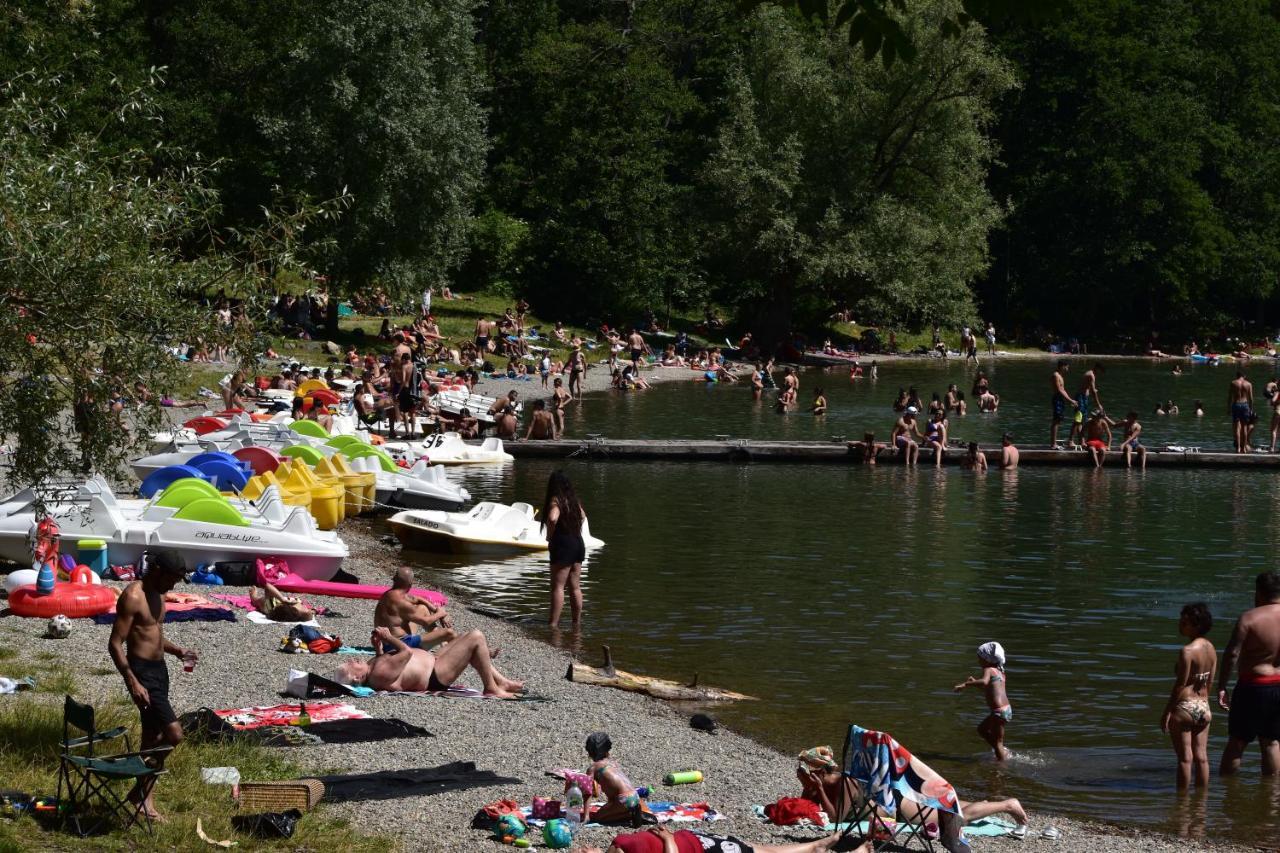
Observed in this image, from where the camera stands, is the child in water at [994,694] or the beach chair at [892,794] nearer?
the beach chair at [892,794]

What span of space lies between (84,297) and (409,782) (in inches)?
154

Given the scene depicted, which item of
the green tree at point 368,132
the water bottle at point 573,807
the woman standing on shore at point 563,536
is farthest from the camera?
the green tree at point 368,132

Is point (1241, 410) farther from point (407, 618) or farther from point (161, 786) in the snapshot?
point (161, 786)

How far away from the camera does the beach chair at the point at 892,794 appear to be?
10.5 metres

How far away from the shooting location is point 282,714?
12703mm

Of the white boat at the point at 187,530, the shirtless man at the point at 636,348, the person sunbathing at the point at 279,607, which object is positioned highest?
the shirtless man at the point at 636,348

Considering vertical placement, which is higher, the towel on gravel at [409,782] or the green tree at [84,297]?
the green tree at [84,297]

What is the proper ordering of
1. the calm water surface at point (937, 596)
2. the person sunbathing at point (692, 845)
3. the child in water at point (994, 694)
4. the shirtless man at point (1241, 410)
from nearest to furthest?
the person sunbathing at point (692, 845)
the child in water at point (994, 694)
the calm water surface at point (937, 596)
the shirtless man at point (1241, 410)

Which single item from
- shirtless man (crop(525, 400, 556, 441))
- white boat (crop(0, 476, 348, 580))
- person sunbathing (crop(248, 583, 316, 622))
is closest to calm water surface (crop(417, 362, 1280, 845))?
shirtless man (crop(525, 400, 556, 441))

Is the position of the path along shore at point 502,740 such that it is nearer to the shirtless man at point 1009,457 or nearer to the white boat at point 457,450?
the white boat at point 457,450

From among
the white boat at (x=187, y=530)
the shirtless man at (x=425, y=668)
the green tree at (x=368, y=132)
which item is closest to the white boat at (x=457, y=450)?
the white boat at (x=187, y=530)

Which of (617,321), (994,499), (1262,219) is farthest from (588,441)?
(1262,219)

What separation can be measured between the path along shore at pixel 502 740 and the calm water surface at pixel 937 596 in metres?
0.59

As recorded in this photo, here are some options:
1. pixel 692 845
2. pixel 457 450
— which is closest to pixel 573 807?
pixel 692 845
